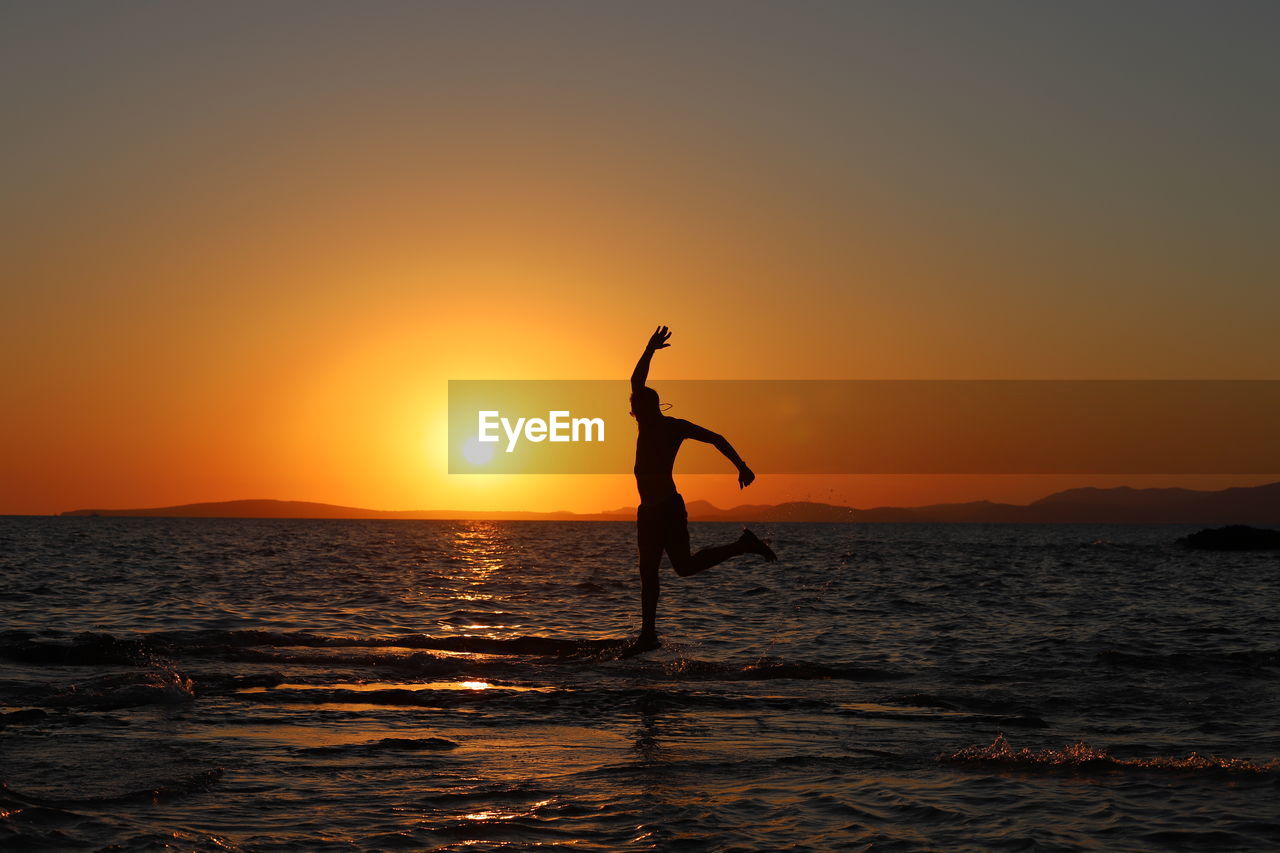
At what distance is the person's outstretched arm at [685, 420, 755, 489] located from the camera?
1135cm

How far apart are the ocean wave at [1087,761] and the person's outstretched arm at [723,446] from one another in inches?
148

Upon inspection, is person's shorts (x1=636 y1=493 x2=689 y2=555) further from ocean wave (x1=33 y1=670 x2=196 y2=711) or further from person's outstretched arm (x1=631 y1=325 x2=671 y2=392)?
ocean wave (x1=33 y1=670 x2=196 y2=711)

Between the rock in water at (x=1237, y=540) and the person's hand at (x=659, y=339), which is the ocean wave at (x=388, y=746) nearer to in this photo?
the person's hand at (x=659, y=339)

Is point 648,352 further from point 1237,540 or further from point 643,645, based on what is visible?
point 1237,540

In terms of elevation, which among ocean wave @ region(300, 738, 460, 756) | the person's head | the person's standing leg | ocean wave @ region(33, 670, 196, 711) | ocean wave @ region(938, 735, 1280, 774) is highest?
the person's head

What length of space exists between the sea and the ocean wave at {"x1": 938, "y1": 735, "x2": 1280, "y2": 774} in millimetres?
25

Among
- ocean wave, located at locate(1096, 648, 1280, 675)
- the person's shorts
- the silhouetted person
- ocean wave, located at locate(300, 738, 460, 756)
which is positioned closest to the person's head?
the silhouetted person

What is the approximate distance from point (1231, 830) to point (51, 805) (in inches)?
255

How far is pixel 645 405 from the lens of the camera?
11625 mm

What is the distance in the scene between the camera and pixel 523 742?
8.55 meters

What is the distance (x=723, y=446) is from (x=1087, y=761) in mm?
4535

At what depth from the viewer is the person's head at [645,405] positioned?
11.6 meters

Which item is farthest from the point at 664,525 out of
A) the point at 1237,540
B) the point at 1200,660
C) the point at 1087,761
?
the point at 1237,540

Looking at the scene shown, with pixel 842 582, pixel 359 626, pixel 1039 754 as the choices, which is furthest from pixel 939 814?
pixel 842 582
